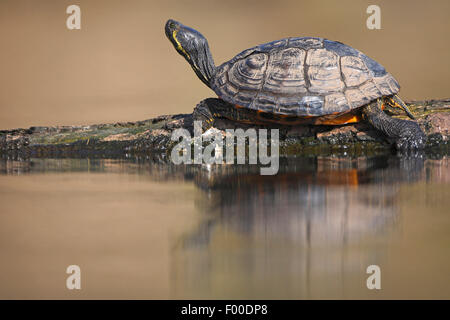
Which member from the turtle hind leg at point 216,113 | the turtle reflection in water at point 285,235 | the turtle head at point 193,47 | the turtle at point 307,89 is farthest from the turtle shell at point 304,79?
the turtle reflection in water at point 285,235

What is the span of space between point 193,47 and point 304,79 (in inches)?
91.3

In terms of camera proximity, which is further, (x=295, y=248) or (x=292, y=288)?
(x=295, y=248)

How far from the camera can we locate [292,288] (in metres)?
2.38

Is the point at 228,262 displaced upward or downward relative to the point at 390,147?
downward

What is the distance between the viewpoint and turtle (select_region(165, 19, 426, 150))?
767 cm

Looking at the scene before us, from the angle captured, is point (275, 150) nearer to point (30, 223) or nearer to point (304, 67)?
point (304, 67)

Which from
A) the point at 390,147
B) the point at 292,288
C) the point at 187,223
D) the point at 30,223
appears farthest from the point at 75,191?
the point at 390,147

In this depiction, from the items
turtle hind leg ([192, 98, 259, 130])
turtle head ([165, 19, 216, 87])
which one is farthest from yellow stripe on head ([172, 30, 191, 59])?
turtle hind leg ([192, 98, 259, 130])

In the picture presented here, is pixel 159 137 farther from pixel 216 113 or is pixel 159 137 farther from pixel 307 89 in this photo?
pixel 307 89

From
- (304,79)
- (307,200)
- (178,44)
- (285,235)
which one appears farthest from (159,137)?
(285,235)

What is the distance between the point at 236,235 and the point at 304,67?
5243 mm

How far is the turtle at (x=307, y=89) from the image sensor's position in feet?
25.2

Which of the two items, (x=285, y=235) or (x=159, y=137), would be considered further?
(x=159, y=137)

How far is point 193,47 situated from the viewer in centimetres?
911
